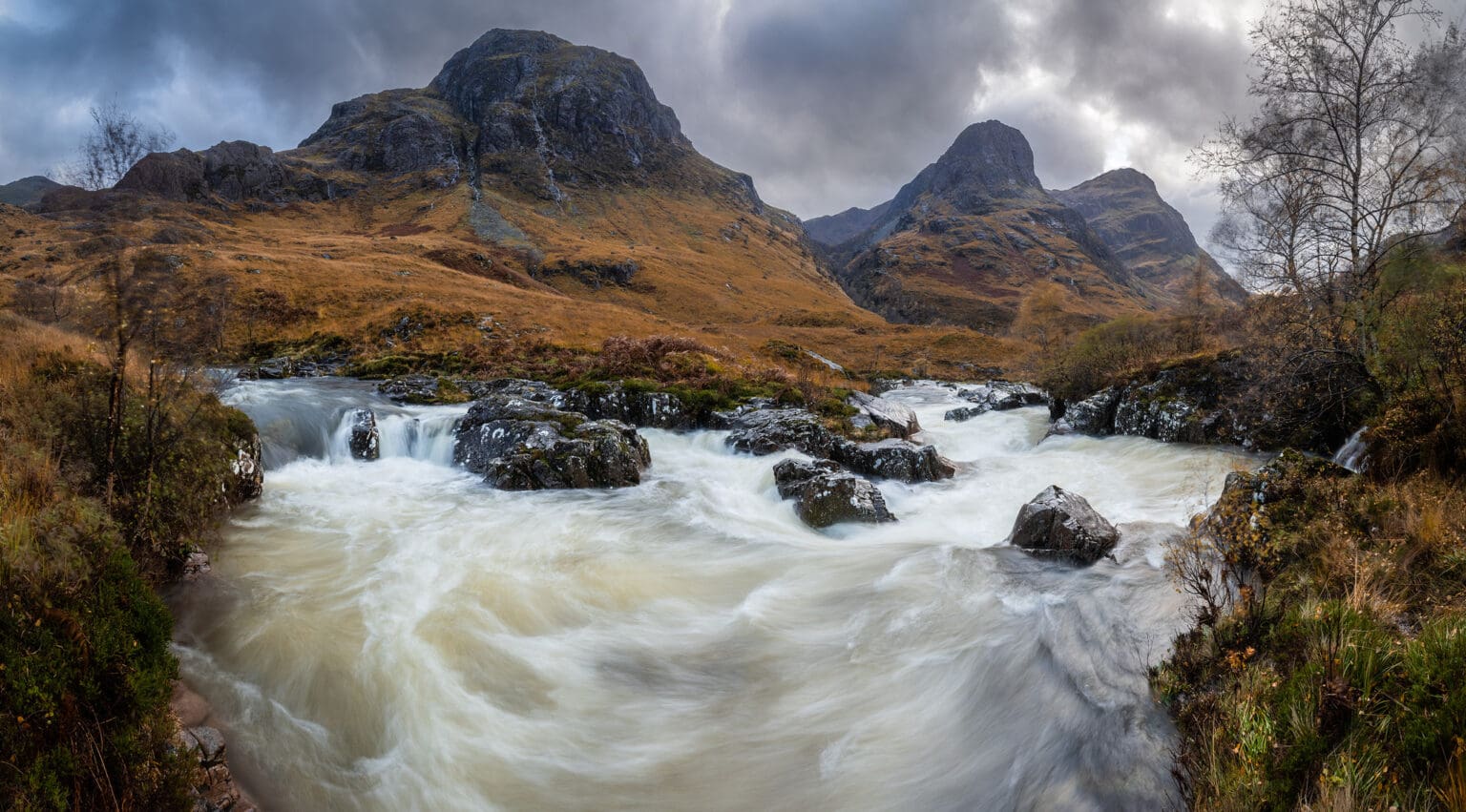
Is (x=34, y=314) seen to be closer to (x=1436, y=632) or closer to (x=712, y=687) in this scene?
(x=712, y=687)

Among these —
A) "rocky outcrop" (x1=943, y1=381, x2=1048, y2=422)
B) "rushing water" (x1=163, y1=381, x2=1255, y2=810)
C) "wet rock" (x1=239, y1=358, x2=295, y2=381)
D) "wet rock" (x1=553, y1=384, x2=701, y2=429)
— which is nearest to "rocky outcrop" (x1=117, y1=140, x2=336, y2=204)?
"wet rock" (x1=239, y1=358, x2=295, y2=381)

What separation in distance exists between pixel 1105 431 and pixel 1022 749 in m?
16.6

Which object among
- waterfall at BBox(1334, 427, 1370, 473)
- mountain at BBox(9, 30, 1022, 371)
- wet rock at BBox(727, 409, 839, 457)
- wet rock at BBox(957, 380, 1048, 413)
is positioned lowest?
wet rock at BBox(727, 409, 839, 457)

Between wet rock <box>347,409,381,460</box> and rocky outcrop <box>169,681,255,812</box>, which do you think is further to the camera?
wet rock <box>347,409,381,460</box>

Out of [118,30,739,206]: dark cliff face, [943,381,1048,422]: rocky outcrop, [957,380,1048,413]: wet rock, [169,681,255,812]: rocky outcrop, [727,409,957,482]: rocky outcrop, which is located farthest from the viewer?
[118,30,739,206]: dark cliff face

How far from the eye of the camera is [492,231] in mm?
100625

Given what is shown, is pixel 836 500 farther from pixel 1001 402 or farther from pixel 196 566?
pixel 1001 402

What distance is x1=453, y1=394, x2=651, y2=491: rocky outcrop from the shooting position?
1348 centimetres

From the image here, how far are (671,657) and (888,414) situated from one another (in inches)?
585

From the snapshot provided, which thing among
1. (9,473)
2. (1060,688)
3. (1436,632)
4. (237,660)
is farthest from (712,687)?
(9,473)

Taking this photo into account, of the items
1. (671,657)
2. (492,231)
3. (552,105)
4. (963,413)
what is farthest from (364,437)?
(552,105)

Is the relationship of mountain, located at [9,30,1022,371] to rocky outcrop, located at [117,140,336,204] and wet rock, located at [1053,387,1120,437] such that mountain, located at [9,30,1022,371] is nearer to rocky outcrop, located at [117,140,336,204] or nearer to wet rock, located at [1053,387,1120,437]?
rocky outcrop, located at [117,140,336,204]

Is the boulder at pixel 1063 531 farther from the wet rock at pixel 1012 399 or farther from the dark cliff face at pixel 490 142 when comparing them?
the dark cliff face at pixel 490 142

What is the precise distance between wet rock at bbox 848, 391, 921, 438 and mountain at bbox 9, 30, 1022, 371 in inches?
685
